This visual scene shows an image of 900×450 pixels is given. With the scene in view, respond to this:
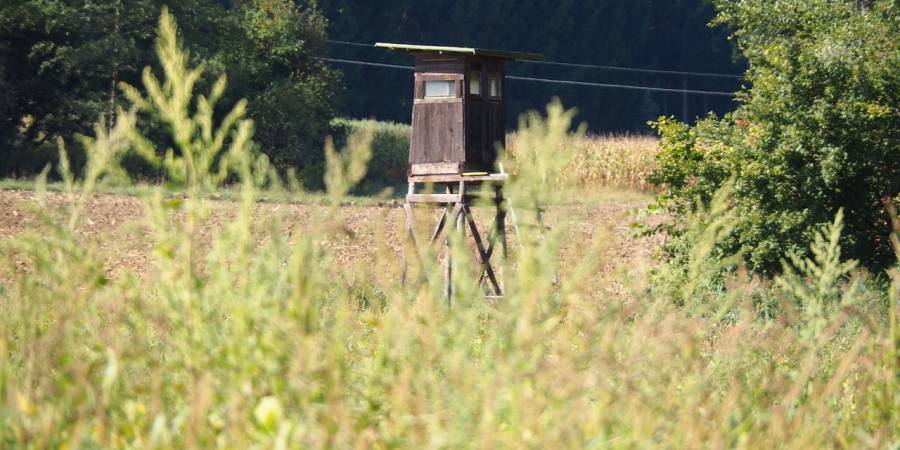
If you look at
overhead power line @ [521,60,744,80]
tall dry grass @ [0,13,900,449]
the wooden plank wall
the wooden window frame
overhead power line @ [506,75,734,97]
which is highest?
overhead power line @ [521,60,744,80]

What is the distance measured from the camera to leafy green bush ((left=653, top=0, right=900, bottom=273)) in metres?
14.0

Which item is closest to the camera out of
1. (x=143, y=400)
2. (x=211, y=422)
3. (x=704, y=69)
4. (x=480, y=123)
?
(x=211, y=422)

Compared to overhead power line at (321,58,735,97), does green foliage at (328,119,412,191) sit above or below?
below

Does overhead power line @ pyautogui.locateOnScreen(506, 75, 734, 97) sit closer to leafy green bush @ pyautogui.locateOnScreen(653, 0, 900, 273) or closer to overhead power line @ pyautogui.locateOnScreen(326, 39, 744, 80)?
overhead power line @ pyautogui.locateOnScreen(326, 39, 744, 80)

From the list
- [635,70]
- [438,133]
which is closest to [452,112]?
[438,133]

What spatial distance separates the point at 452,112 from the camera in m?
15.5

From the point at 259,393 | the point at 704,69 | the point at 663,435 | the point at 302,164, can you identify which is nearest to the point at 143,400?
the point at 259,393

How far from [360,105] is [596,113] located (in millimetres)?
15242

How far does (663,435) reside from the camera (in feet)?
8.63

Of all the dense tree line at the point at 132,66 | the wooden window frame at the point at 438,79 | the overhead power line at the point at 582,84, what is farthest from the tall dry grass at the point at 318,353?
the overhead power line at the point at 582,84

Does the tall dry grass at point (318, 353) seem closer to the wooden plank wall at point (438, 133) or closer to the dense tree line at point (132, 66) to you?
the wooden plank wall at point (438, 133)

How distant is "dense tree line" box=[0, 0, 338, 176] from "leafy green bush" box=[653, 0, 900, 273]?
13025mm

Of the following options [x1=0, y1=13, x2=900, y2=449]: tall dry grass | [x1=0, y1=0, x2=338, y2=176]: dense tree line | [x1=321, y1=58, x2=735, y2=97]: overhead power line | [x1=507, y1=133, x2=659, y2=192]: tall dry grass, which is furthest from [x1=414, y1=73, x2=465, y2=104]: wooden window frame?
[x1=321, y1=58, x2=735, y2=97]: overhead power line

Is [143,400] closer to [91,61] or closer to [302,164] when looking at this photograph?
[91,61]
